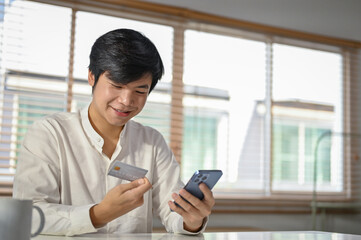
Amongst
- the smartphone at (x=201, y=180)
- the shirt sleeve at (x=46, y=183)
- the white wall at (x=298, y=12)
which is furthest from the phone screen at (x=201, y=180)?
the white wall at (x=298, y=12)

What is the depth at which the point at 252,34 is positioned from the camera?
3416 millimetres

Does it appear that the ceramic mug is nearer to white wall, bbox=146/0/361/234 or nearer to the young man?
the young man

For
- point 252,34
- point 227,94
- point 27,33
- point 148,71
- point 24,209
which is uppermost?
point 252,34

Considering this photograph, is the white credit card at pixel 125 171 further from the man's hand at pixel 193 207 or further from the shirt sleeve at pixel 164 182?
the shirt sleeve at pixel 164 182

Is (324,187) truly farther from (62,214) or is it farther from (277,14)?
(62,214)

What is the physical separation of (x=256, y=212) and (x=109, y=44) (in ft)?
7.30

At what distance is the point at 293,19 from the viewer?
3.59 metres

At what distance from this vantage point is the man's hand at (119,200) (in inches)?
43.9

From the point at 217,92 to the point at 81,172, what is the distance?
197 cm

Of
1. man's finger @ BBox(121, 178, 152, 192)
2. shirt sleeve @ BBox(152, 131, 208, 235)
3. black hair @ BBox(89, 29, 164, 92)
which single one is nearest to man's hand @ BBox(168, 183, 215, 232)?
man's finger @ BBox(121, 178, 152, 192)

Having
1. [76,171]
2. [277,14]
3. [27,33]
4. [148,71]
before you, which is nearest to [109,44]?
[148,71]

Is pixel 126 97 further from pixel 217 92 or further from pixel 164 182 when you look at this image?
pixel 217 92

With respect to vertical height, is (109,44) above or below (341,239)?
above

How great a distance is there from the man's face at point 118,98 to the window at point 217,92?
4.82ft
